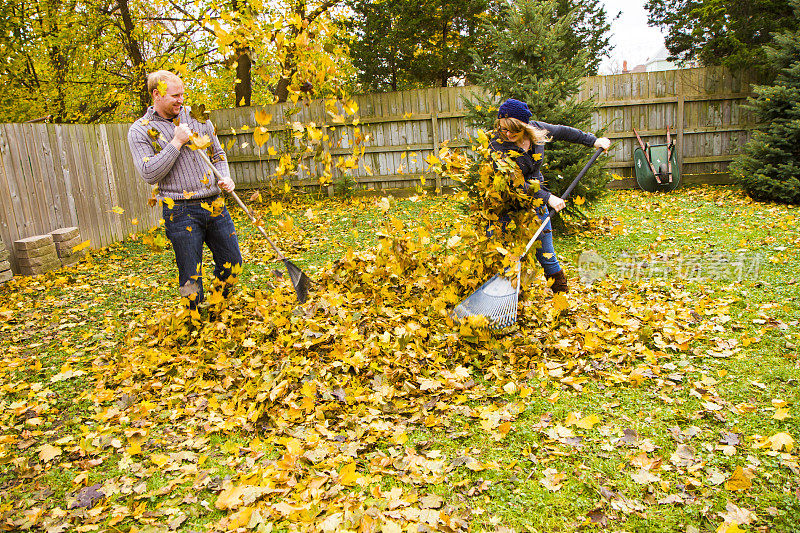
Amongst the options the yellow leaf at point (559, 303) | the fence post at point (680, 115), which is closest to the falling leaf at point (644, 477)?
the yellow leaf at point (559, 303)

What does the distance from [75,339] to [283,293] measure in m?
1.69

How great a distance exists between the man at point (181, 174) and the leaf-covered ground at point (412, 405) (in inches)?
19.1

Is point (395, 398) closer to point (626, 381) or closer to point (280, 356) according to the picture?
point (280, 356)

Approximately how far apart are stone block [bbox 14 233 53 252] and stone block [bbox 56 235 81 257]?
0.24 metres

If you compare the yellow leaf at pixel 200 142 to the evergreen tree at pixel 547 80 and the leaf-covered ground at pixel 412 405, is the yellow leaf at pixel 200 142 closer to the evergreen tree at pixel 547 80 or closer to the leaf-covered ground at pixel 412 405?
the leaf-covered ground at pixel 412 405

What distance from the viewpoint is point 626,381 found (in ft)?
10.3

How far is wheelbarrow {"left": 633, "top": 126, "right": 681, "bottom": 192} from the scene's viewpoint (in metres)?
10.2

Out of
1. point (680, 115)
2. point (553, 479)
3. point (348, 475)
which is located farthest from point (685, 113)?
point (348, 475)

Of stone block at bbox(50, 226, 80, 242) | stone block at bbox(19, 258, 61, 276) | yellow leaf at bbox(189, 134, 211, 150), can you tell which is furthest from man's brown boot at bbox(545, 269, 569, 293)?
stone block at bbox(50, 226, 80, 242)

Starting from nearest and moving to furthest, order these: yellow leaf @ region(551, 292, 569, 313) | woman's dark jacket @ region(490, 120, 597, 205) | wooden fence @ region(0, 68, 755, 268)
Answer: yellow leaf @ region(551, 292, 569, 313), woman's dark jacket @ region(490, 120, 597, 205), wooden fence @ region(0, 68, 755, 268)

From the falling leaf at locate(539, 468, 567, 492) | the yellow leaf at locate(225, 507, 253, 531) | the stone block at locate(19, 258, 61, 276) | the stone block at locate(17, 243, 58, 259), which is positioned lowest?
the falling leaf at locate(539, 468, 567, 492)

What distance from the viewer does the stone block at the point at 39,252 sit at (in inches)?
248

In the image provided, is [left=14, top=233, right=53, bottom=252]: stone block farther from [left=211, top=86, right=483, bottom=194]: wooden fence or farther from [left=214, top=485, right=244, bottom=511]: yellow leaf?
[left=214, top=485, right=244, bottom=511]: yellow leaf

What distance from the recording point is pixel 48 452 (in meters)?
2.69
